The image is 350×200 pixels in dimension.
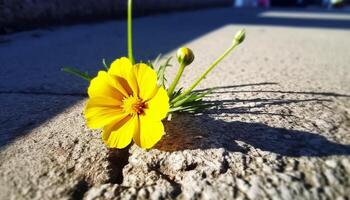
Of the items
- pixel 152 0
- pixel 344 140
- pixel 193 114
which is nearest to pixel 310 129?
pixel 344 140

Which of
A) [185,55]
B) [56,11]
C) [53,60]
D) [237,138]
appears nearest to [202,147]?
[237,138]

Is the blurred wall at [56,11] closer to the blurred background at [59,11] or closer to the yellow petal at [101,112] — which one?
the blurred background at [59,11]

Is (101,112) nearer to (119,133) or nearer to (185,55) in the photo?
(119,133)

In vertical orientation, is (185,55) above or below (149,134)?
above

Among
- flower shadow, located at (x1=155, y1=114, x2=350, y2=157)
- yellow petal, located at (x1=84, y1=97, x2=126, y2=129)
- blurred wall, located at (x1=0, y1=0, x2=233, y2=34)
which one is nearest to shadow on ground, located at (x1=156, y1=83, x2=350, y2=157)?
flower shadow, located at (x1=155, y1=114, x2=350, y2=157)

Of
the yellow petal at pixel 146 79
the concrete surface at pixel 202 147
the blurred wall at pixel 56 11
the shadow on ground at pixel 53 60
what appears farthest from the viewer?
the blurred wall at pixel 56 11

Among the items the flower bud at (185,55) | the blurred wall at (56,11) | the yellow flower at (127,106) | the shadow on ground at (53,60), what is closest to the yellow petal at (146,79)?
the yellow flower at (127,106)

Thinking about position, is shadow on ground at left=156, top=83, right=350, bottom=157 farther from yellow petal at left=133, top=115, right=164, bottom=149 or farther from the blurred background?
the blurred background
